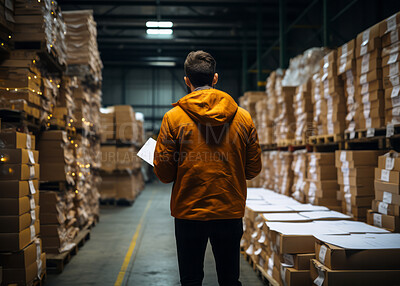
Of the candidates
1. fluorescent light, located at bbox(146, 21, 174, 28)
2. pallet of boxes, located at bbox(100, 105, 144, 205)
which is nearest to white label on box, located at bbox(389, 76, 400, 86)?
pallet of boxes, located at bbox(100, 105, 144, 205)

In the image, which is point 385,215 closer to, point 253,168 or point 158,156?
point 253,168

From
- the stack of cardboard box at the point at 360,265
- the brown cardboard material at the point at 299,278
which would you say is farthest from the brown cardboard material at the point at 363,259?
the brown cardboard material at the point at 299,278

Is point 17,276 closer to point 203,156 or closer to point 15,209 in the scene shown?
point 15,209

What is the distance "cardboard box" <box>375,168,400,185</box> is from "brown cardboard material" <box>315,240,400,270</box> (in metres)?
0.96

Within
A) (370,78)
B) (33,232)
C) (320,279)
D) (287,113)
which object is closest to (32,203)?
(33,232)

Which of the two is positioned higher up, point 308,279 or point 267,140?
point 267,140

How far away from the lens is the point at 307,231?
10.9ft

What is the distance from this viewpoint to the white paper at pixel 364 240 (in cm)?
268

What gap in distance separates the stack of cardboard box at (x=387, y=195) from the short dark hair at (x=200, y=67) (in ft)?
7.28

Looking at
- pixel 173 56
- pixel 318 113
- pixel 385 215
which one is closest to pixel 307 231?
pixel 385 215

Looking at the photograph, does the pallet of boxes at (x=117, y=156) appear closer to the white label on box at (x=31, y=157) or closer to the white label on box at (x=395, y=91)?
the white label on box at (x=31, y=157)

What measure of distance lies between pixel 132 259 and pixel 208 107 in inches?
151

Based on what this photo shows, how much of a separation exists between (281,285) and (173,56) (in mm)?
16152

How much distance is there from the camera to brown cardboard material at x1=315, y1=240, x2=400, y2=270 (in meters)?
2.62
